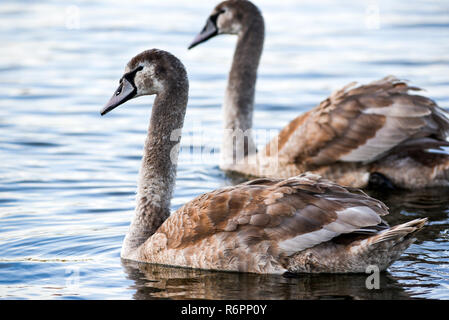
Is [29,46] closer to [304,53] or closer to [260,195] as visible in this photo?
[304,53]

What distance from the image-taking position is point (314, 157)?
11.5 meters

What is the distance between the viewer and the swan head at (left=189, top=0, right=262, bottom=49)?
1320 centimetres

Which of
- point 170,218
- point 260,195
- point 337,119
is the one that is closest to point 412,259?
point 260,195

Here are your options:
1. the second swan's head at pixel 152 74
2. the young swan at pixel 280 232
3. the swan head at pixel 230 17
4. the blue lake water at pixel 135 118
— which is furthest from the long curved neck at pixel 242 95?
the young swan at pixel 280 232

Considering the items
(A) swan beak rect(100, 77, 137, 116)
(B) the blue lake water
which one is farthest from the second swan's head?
(B) the blue lake water

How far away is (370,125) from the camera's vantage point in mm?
11203

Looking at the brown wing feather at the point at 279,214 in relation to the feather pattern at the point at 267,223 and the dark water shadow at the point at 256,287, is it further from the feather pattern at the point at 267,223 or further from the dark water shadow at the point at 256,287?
the dark water shadow at the point at 256,287

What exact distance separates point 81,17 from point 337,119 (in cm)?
1250

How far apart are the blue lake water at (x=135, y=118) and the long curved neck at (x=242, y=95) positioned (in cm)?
53

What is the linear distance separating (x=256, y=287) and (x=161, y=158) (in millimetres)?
1905

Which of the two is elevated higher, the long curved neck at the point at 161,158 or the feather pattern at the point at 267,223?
the long curved neck at the point at 161,158

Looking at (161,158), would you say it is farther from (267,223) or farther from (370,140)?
(370,140)

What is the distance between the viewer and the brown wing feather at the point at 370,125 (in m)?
11.2

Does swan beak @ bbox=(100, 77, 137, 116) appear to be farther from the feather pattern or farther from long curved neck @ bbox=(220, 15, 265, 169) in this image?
long curved neck @ bbox=(220, 15, 265, 169)
